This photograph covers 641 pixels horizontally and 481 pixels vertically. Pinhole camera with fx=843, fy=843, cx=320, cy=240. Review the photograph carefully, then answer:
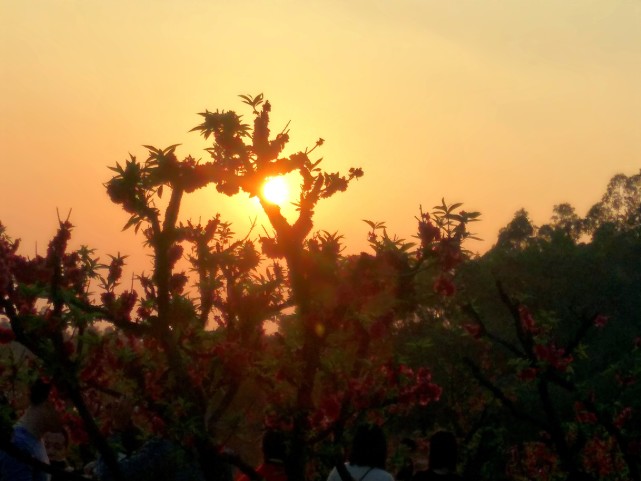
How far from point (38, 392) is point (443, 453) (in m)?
2.93

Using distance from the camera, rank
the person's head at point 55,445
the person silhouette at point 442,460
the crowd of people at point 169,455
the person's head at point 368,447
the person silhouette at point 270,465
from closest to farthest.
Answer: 1. the crowd of people at point 169,455
2. the person's head at point 368,447
3. the person silhouette at point 442,460
4. the person silhouette at point 270,465
5. the person's head at point 55,445

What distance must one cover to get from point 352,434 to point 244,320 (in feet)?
3.42

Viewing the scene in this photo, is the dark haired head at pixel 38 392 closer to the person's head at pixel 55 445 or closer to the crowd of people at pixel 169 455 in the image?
the crowd of people at pixel 169 455

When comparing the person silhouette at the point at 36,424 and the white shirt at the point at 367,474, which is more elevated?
the person silhouette at the point at 36,424

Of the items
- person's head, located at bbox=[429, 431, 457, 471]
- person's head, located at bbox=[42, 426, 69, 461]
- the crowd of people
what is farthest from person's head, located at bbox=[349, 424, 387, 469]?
person's head, located at bbox=[42, 426, 69, 461]

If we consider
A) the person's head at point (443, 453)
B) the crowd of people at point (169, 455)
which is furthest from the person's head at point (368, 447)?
the person's head at point (443, 453)

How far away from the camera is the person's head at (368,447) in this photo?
548 cm

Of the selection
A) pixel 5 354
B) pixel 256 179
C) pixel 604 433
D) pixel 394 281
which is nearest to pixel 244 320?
pixel 256 179

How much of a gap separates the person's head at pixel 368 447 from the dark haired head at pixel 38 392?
227 centimetres

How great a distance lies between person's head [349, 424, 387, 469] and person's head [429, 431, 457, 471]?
0.42 metres

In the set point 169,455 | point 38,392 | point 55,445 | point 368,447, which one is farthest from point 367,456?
point 55,445

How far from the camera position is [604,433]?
15711 mm

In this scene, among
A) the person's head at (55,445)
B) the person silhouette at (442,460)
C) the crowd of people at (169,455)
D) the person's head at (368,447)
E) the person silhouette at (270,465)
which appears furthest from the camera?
the person's head at (55,445)

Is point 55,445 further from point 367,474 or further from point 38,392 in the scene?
point 367,474
